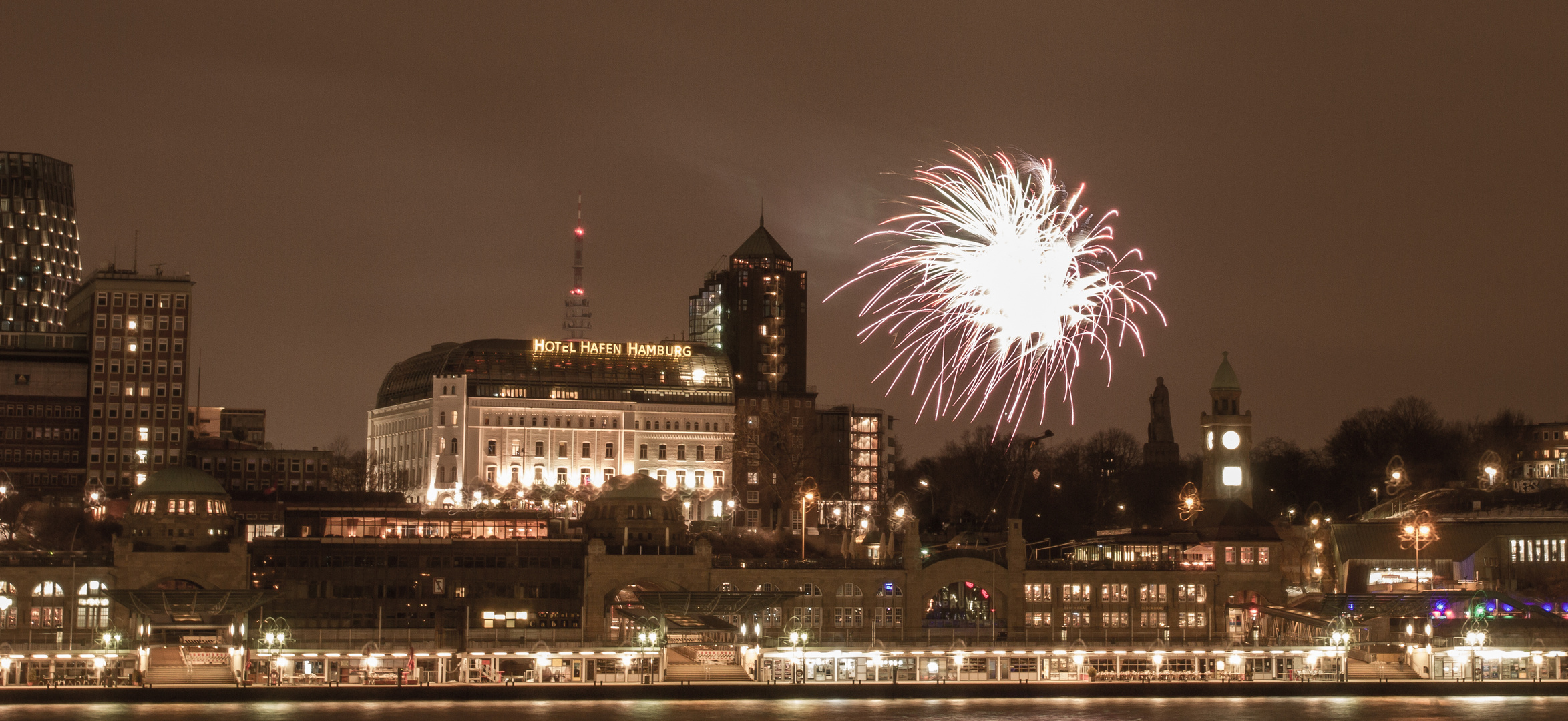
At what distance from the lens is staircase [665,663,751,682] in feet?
474

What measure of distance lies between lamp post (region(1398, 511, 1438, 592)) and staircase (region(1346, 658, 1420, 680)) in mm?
15817

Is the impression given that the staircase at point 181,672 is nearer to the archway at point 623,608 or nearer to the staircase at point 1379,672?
the archway at point 623,608

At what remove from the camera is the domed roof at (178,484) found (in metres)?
164

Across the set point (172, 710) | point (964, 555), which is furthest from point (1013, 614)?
point (172, 710)

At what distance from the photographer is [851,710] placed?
452ft

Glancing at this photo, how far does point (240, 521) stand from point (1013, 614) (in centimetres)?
7168

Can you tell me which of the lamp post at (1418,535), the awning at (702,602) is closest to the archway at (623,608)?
the awning at (702,602)

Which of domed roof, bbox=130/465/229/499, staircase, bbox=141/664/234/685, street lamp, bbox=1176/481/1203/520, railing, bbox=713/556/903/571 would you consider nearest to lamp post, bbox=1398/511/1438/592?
street lamp, bbox=1176/481/1203/520

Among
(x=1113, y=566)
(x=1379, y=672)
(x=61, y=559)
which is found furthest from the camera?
(x=1113, y=566)

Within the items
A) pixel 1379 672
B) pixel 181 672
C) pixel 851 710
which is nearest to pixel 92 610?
pixel 181 672

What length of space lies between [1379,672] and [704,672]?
52434mm

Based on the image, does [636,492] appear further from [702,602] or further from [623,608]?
[702,602]

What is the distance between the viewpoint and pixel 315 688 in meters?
138

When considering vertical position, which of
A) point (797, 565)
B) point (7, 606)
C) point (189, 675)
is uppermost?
point (797, 565)
